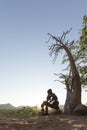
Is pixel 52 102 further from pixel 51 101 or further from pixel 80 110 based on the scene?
pixel 80 110

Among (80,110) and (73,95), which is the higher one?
(73,95)

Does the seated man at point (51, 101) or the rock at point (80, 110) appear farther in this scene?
the seated man at point (51, 101)

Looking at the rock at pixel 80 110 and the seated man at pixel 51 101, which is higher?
the seated man at pixel 51 101

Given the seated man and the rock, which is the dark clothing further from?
the rock

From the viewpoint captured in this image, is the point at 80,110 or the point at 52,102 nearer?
the point at 80,110

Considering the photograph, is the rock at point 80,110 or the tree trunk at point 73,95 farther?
the tree trunk at point 73,95

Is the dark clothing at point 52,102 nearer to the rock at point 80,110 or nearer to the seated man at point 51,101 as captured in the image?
the seated man at point 51,101

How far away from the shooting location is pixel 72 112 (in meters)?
19.6

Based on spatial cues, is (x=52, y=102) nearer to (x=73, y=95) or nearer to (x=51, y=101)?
(x=51, y=101)

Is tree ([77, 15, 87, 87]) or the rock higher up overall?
tree ([77, 15, 87, 87])

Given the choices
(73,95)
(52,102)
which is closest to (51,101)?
(52,102)

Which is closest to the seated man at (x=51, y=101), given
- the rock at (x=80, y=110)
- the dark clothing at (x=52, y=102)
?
the dark clothing at (x=52, y=102)

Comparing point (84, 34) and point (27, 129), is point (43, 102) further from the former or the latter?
point (84, 34)

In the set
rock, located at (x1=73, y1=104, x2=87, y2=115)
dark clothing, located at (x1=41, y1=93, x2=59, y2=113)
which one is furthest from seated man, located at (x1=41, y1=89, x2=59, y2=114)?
rock, located at (x1=73, y1=104, x2=87, y2=115)
